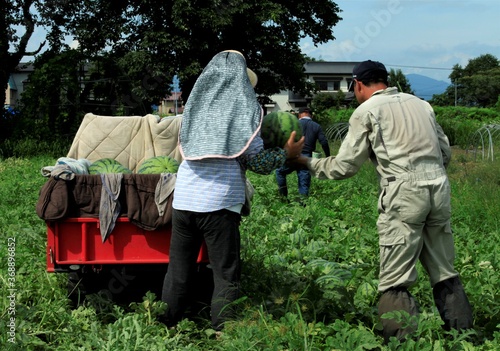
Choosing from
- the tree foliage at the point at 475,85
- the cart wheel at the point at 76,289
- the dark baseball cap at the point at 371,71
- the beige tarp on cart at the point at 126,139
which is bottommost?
the cart wheel at the point at 76,289

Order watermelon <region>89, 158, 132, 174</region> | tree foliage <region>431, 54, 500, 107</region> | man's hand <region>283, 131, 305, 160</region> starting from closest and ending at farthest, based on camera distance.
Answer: man's hand <region>283, 131, 305, 160</region>, watermelon <region>89, 158, 132, 174</region>, tree foliage <region>431, 54, 500, 107</region>

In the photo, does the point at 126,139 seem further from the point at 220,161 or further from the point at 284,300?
the point at 284,300

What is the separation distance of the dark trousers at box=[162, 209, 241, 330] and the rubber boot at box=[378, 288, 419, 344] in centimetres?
111

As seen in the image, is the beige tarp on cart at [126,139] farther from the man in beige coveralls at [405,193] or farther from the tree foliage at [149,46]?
the tree foliage at [149,46]

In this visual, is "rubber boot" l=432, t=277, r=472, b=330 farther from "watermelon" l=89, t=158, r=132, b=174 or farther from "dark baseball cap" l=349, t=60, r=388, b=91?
"watermelon" l=89, t=158, r=132, b=174

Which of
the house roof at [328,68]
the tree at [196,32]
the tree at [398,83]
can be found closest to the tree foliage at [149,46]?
the tree at [196,32]

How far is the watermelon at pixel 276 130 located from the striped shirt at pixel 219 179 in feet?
0.59

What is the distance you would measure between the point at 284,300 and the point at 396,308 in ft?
3.86

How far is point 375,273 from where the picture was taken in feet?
21.0

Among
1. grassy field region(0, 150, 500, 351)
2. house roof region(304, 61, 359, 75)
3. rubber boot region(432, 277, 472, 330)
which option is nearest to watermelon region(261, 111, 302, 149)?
grassy field region(0, 150, 500, 351)

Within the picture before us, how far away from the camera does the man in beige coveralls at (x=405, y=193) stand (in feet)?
14.6

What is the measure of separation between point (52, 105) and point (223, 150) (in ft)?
73.3

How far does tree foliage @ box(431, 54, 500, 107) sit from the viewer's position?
258ft

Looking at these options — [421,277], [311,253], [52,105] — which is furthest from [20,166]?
[421,277]
